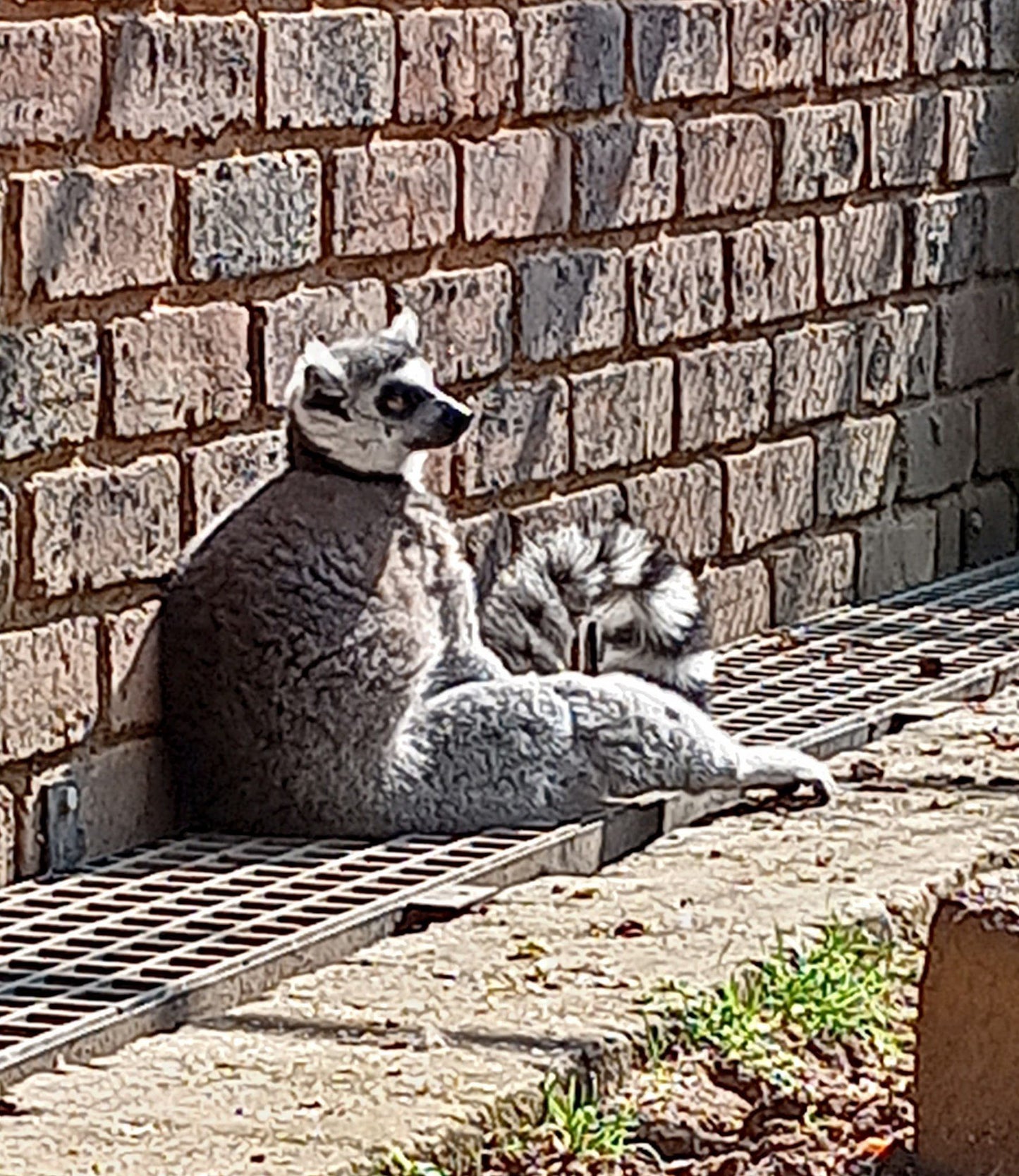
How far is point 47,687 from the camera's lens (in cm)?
656

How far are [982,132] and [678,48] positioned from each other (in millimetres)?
1858

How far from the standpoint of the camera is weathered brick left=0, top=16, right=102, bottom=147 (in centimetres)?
634

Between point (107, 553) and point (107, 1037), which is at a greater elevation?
point (107, 553)

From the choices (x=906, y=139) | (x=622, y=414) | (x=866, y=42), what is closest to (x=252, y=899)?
(x=622, y=414)

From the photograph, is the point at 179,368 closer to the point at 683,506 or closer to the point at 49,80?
the point at 49,80

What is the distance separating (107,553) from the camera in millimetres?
6703

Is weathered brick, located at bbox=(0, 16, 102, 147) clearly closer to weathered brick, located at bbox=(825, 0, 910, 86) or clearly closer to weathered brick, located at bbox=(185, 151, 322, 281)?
weathered brick, located at bbox=(185, 151, 322, 281)

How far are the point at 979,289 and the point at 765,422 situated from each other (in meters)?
1.41

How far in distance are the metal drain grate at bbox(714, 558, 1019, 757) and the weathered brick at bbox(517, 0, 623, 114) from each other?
1.41m

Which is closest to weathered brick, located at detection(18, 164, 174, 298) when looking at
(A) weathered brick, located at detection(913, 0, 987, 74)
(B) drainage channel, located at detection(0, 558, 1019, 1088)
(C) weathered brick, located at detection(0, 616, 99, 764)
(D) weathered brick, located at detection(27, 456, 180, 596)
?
(D) weathered brick, located at detection(27, 456, 180, 596)

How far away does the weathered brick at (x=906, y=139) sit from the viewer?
31.4ft

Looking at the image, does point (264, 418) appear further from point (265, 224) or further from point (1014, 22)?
point (1014, 22)

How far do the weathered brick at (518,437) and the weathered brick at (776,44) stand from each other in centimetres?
116

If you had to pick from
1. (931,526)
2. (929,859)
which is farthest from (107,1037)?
(931,526)
